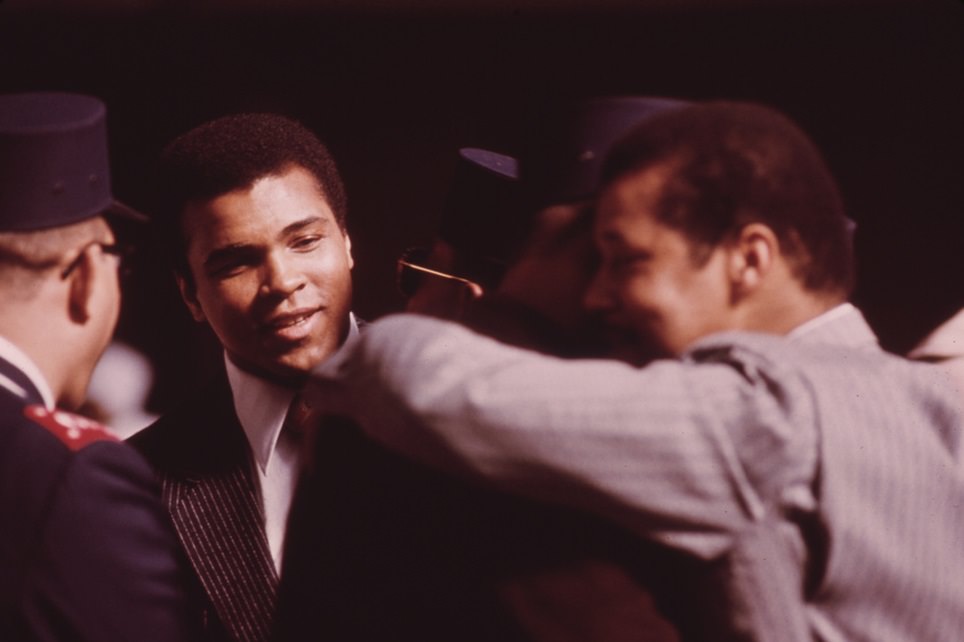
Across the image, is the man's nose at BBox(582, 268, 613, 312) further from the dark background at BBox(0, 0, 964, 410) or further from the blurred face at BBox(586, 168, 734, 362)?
the dark background at BBox(0, 0, 964, 410)

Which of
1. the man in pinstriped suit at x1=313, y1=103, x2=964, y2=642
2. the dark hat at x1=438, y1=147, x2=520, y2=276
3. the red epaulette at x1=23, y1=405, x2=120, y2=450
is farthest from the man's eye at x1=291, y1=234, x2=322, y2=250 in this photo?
the man in pinstriped suit at x1=313, y1=103, x2=964, y2=642

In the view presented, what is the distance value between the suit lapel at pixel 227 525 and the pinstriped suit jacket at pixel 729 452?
0.83m

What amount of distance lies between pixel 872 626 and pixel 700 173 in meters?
0.45

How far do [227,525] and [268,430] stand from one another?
22 centimetres

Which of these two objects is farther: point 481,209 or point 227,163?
point 227,163

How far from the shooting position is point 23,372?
1.37 metres

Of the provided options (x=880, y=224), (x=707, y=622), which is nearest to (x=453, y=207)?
(x=707, y=622)

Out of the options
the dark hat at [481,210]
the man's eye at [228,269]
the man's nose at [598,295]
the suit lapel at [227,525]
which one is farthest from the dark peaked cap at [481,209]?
the suit lapel at [227,525]

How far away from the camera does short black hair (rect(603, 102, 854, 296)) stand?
1.07 meters

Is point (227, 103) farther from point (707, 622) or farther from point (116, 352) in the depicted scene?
point (707, 622)

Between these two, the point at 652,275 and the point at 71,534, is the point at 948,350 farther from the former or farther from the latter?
the point at 71,534

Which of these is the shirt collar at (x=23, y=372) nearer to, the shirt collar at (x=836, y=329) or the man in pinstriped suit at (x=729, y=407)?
the man in pinstriped suit at (x=729, y=407)

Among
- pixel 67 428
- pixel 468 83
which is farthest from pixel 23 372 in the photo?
pixel 468 83

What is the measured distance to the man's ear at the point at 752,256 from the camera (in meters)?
1.07
